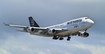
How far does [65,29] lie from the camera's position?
125062mm

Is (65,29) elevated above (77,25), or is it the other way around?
(77,25)

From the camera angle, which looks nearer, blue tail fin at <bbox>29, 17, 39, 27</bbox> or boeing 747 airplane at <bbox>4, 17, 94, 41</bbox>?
boeing 747 airplane at <bbox>4, 17, 94, 41</bbox>

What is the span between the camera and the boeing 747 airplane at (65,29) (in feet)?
400

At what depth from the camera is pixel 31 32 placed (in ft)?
427

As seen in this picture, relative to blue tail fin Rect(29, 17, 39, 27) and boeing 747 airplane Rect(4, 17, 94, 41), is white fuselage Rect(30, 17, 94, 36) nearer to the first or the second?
boeing 747 airplane Rect(4, 17, 94, 41)

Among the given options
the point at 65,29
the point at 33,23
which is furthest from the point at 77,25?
the point at 33,23

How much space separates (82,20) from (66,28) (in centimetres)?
735

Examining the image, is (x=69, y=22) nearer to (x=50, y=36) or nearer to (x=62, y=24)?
(x=62, y=24)

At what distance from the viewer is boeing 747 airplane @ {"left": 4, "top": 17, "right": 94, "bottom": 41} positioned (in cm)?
12188

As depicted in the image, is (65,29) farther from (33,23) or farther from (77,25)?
(33,23)

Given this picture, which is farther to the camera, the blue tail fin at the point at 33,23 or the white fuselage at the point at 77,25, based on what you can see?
the blue tail fin at the point at 33,23

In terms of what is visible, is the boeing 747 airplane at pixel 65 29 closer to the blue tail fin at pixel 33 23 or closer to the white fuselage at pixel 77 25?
the white fuselage at pixel 77 25

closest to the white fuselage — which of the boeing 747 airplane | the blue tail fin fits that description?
the boeing 747 airplane

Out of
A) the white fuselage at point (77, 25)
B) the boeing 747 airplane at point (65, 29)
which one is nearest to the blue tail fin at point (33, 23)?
the boeing 747 airplane at point (65, 29)
